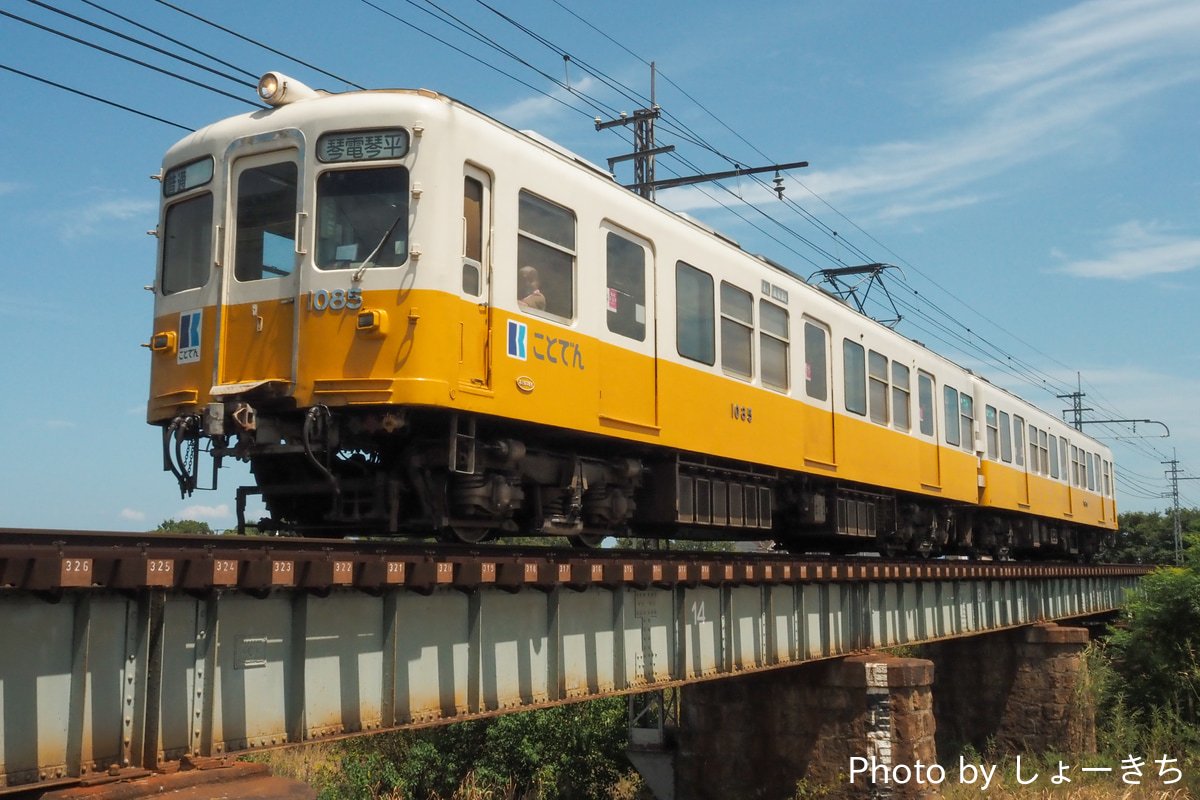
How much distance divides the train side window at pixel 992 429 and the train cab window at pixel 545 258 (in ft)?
43.2

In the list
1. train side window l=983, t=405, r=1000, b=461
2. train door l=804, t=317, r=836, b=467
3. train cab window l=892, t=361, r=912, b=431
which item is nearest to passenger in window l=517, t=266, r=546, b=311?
train door l=804, t=317, r=836, b=467

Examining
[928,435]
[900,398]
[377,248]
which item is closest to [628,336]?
[377,248]

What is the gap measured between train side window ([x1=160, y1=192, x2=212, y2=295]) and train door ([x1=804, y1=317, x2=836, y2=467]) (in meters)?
6.91

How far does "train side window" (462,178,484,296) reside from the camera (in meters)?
7.84

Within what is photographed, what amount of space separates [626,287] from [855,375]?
228 inches

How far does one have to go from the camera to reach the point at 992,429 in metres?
20.4

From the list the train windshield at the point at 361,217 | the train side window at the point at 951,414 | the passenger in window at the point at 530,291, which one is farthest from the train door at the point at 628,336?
the train side window at the point at 951,414

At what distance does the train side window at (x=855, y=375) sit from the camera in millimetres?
14242

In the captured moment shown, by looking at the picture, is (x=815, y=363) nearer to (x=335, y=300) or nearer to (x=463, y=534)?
(x=463, y=534)

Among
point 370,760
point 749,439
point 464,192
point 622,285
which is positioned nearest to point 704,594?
point 749,439

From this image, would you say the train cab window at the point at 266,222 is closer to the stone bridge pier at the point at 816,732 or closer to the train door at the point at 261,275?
the train door at the point at 261,275

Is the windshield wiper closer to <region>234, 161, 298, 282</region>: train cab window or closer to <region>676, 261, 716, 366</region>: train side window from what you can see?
<region>234, 161, 298, 282</region>: train cab window

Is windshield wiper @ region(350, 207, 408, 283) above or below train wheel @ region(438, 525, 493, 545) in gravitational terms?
above

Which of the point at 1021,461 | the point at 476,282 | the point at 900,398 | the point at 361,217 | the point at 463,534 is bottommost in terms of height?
the point at 463,534
